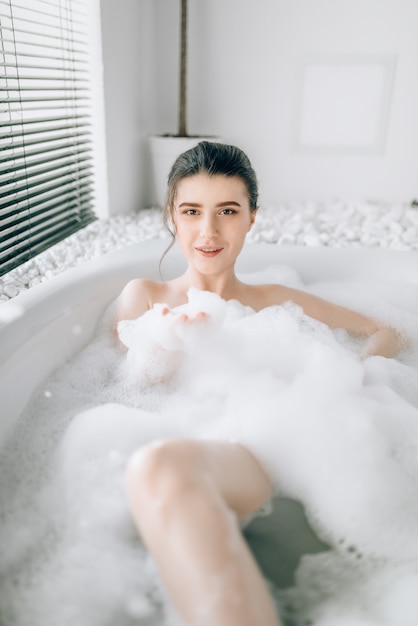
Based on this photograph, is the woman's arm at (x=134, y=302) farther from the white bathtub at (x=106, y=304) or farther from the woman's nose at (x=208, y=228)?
the woman's nose at (x=208, y=228)

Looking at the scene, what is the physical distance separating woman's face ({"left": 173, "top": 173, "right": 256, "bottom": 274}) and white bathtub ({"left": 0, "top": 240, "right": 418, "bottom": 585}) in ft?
1.03

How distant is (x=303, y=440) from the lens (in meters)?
1.01

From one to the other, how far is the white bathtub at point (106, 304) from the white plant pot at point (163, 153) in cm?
107

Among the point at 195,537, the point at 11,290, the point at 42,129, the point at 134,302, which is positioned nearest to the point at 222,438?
the point at 195,537

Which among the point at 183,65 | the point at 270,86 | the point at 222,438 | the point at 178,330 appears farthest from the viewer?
the point at 270,86

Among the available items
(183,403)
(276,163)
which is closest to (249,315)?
(183,403)

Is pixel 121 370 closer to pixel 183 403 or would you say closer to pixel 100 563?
pixel 183 403

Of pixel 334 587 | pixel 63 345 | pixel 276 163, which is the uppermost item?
pixel 276 163

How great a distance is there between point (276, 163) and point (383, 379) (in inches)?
82.7

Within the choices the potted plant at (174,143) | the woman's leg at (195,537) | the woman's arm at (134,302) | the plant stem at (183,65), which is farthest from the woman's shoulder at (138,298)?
Result: the plant stem at (183,65)

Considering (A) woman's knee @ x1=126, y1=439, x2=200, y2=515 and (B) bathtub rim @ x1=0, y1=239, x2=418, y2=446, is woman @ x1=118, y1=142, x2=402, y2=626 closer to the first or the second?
(A) woman's knee @ x1=126, y1=439, x2=200, y2=515

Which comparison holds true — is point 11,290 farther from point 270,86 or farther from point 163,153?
point 270,86

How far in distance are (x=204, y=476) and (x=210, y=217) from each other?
653 millimetres

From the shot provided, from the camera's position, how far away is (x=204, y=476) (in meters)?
0.76
